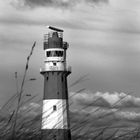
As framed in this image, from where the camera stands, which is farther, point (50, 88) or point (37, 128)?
point (50, 88)

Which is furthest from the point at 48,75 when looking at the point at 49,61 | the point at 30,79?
the point at 30,79

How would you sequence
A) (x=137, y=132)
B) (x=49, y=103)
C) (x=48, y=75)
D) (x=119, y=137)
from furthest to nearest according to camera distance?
(x=48, y=75) < (x=49, y=103) < (x=137, y=132) < (x=119, y=137)

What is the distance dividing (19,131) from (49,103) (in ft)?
81.6

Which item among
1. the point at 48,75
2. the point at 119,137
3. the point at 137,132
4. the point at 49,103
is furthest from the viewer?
the point at 48,75

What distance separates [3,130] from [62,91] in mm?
25917

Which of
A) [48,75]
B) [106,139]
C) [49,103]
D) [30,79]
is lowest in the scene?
[106,139]

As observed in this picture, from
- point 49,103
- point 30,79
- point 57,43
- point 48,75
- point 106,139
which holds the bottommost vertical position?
point 106,139

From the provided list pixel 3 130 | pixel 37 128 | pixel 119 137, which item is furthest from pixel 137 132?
pixel 3 130

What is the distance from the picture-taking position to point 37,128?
12.9 ft

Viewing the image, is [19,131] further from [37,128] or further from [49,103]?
[49,103]

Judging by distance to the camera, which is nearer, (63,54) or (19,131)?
(19,131)

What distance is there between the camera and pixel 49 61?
3069cm

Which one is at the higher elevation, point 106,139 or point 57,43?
point 57,43

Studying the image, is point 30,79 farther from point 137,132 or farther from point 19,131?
point 137,132
